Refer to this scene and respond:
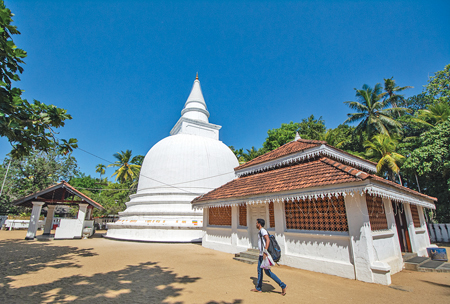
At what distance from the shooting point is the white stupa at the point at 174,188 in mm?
15102

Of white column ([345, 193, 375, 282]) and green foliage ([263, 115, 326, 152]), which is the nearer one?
white column ([345, 193, 375, 282])

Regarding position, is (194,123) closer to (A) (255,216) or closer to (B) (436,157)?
(A) (255,216)

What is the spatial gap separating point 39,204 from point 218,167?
13486 mm

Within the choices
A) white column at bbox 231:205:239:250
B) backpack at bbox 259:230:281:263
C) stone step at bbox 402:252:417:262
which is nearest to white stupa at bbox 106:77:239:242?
white column at bbox 231:205:239:250

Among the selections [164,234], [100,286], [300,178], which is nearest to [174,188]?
[164,234]

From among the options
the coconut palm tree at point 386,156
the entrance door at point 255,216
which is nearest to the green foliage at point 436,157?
the coconut palm tree at point 386,156

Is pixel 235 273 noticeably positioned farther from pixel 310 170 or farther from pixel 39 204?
pixel 39 204

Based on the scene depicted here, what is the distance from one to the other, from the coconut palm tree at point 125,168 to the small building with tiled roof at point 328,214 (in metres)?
30.2

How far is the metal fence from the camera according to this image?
14711 millimetres

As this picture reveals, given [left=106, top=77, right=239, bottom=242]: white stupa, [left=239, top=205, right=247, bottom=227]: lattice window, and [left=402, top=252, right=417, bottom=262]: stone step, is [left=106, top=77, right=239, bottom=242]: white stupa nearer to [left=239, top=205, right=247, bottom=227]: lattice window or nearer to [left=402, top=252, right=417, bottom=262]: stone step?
[left=239, top=205, right=247, bottom=227]: lattice window

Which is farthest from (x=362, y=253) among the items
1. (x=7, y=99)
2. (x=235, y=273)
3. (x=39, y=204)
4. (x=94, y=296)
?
(x=39, y=204)

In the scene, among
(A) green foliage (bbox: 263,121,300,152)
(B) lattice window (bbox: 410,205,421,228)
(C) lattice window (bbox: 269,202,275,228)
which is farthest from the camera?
(A) green foliage (bbox: 263,121,300,152)

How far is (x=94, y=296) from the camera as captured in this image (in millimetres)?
4594

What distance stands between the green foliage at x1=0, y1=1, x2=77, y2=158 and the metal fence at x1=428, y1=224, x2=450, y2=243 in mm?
22177
